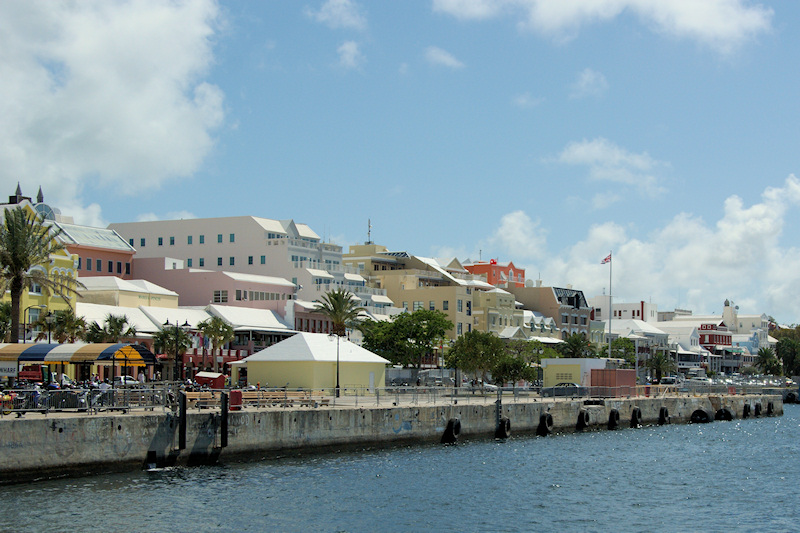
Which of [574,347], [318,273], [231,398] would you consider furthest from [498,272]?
[231,398]

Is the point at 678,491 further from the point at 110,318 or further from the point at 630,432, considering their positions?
the point at 110,318

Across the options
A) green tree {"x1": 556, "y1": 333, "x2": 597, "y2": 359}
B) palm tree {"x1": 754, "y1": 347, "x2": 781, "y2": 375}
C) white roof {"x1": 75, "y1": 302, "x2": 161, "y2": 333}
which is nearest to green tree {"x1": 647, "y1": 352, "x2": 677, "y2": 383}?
green tree {"x1": 556, "y1": 333, "x2": 597, "y2": 359}

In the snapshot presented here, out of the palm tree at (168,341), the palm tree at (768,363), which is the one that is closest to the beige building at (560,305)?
the palm tree at (768,363)

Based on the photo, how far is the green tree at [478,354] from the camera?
96.3 meters

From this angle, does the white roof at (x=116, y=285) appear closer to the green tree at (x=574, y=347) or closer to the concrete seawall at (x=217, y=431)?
the concrete seawall at (x=217, y=431)

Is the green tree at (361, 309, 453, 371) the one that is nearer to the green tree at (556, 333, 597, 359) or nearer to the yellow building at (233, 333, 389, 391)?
the green tree at (556, 333, 597, 359)

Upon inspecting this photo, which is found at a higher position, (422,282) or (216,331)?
(422,282)

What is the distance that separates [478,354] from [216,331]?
2489 centimetres

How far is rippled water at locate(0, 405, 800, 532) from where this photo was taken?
3438 centimetres

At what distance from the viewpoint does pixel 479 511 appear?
124 ft

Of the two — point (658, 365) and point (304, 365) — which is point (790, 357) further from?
point (304, 365)

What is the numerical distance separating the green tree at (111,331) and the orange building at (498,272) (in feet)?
277

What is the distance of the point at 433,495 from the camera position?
133ft

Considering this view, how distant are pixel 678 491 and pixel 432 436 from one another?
1811cm
